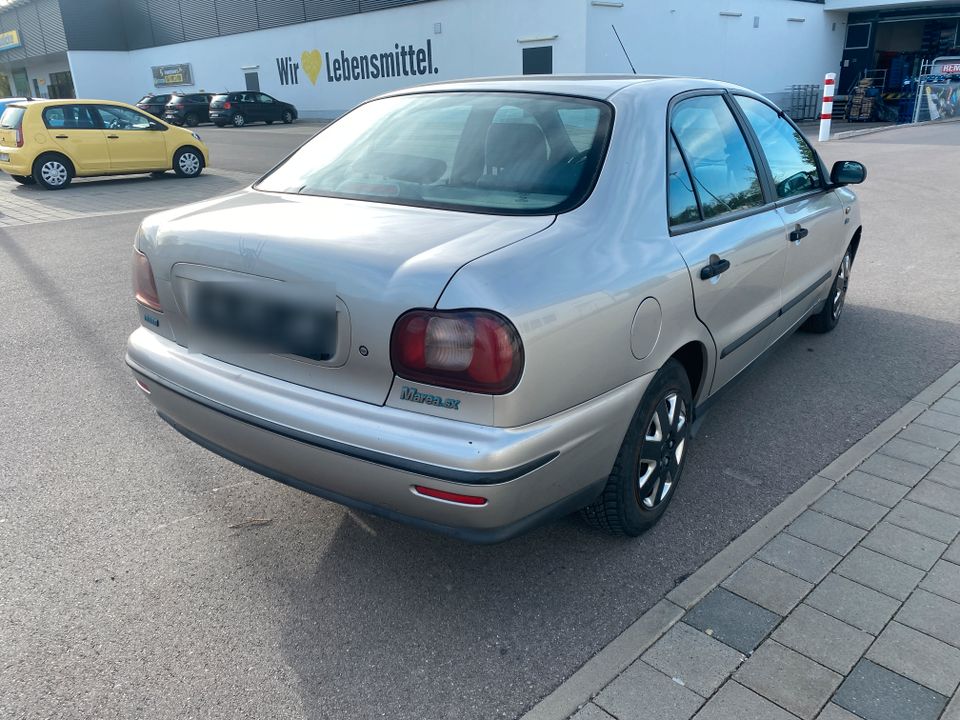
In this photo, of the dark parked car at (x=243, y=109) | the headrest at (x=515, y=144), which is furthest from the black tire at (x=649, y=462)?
the dark parked car at (x=243, y=109)

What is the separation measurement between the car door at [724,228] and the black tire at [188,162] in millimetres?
13789

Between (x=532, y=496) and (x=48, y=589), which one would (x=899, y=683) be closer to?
(x=532, y=496)

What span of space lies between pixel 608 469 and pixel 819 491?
1302 millimetres

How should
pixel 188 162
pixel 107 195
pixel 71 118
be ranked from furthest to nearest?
pixel 188 162 → pixel 71 118 → pixel 107 195

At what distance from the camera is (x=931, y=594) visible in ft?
9.04

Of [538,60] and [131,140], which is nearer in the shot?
[131,140]

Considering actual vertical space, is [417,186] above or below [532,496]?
above

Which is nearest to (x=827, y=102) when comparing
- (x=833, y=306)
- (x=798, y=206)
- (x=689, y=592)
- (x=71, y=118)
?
(x=833, y=306)

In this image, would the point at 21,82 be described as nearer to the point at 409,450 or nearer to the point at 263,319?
the point at 263,319

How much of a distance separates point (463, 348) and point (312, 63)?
37711 millimetres

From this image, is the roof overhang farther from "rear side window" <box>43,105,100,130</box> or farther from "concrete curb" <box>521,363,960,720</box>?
"concrete curb" <box>521,363,960,720</box>

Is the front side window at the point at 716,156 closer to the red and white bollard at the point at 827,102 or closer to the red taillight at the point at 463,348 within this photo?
the red taillight at the point at 463,348

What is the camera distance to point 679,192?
310 centimetres

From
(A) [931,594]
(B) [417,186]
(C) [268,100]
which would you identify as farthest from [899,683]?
(C) [268,100]
